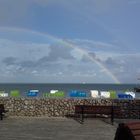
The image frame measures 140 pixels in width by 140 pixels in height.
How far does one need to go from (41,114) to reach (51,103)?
75 cm

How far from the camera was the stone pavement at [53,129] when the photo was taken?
14734 millimetres

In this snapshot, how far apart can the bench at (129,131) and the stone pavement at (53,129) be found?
24.0 feet

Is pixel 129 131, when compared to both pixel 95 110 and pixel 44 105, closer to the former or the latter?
pixel 95 110

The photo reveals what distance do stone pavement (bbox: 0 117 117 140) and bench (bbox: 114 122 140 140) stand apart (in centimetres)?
732

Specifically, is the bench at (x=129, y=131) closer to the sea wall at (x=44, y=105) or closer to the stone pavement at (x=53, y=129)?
the stone pavement at (x=53, y=129)

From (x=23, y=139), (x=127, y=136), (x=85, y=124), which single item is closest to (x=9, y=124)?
(x=85, y=124)

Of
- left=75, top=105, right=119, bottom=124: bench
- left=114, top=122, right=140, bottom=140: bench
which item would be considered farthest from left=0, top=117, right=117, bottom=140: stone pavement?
left=114, top=122, right=140, bottom=140: bench

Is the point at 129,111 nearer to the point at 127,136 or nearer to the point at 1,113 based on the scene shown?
the point at 1,113

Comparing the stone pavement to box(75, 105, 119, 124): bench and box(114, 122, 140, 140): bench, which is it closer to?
box(75, 105, 119, 124): bench

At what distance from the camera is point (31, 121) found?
1962 cm

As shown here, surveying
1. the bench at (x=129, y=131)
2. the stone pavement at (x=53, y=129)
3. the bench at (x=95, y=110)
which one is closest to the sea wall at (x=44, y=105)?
the stone pavement at (x=53, y=129)

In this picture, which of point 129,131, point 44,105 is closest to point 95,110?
point 44,105

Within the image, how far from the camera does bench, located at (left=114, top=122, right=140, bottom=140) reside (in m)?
6.65

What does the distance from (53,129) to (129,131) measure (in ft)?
33.4
